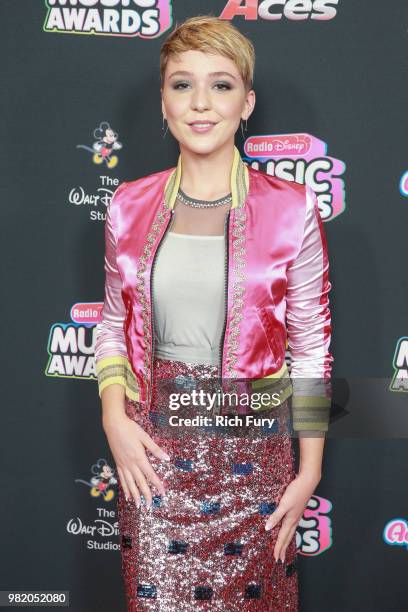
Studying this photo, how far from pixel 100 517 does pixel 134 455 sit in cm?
111

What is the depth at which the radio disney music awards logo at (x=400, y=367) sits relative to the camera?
8.49ft

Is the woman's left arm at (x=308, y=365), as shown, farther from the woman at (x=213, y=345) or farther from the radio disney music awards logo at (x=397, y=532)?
the radio disney music awards logo at (x=397, y=532)

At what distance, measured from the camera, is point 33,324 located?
273 cm

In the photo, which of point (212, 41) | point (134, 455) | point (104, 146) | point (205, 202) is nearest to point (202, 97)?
point (212, 41)

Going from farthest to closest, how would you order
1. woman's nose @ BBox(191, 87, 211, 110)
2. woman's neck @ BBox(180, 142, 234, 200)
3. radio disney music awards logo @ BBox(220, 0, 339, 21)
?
radio disney music awards logo @ BBox(220, 0, 339, 21), woman's neck @ BBox(180, 142, 234, 200), woman's nose @ BBox(191, 87, 211, 110)

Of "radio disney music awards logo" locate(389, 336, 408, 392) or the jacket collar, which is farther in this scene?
"radio disney music awards logo" locate(389, 336, 408, 392)

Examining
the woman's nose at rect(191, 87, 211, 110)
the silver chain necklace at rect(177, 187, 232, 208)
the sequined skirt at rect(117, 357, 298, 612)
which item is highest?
the woman's nose at rect(191, 87, 211, 110)

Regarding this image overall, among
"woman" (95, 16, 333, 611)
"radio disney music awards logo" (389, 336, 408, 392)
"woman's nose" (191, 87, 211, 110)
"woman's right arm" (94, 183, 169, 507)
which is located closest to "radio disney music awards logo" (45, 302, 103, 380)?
"woman's right arm" (94, 183, 169, 507)

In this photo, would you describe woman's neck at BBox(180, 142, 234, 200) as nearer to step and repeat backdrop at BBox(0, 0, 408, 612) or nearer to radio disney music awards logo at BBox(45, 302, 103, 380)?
step and repeat backdrop at BBox(0, 0, 408, 612)

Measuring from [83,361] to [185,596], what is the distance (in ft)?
3.66

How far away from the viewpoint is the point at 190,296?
1.74 m

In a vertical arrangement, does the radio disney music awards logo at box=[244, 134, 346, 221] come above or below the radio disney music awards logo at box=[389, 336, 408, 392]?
above

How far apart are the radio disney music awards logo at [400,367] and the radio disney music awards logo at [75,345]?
39.9 inches

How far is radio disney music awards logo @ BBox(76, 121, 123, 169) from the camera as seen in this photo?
2592 millimetres
